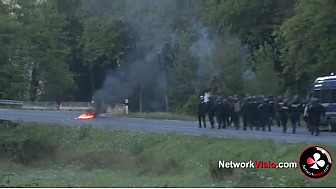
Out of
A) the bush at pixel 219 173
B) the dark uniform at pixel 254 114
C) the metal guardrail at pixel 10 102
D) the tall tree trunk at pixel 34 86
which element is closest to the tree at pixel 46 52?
the tall tree trunk at pixel 34 86

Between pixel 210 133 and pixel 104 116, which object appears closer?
pixel 210 133

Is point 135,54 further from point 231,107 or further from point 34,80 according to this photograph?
point 231,107

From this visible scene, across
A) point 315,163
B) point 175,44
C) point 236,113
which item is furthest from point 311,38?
point 315,163

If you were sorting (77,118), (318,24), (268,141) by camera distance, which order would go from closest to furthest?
(268,141), (77,118), (318,24)

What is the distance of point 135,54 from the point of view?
72688 millimetres

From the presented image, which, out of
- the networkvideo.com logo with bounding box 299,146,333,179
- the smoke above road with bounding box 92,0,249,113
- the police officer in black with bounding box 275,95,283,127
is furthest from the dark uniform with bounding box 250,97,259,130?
the smoke above road with bounding box 92,0,249,113

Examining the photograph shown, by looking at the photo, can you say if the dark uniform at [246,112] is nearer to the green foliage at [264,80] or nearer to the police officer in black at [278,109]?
the police officer in black at [278,109]

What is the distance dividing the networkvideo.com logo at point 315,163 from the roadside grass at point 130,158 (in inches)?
52.7

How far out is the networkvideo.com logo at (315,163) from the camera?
17859 mm

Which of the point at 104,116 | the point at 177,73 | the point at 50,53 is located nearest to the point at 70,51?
the point at 50,53

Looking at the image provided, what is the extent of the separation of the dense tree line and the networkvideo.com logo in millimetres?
32956

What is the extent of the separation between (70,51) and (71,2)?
6.60 metres

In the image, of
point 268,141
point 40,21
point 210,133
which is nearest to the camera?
point 268,141

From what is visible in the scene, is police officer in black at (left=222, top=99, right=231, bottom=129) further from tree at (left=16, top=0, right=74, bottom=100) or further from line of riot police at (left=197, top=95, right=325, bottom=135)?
tree at (left=16, top=0, right=74, bottom=100)
